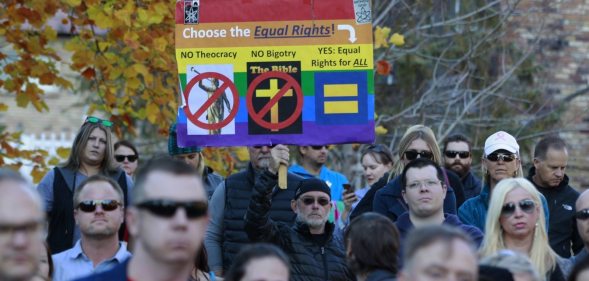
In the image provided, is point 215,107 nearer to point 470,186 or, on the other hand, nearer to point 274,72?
point 274,72

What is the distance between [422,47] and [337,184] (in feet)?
18.4

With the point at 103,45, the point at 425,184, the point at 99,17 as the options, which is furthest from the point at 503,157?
the point at 103,45

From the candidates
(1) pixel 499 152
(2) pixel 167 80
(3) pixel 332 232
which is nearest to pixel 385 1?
(2) pixel 167 80

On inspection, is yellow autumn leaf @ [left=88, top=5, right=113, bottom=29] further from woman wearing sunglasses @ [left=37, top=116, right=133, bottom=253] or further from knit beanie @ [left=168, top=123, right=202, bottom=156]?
woman wearing sunglasses @ [left=37, top=116, right=133, bottom=253]

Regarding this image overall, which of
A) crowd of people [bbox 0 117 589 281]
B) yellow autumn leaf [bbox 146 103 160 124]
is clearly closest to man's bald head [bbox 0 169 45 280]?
crowd of people [bbox 0 117 589 281]

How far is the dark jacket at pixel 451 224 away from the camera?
859 cm

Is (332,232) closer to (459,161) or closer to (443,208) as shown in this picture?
(443,208)

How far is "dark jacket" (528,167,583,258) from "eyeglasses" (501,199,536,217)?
1.48 metres

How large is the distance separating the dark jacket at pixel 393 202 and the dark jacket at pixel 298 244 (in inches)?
17.1

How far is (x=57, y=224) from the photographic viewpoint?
9.53m

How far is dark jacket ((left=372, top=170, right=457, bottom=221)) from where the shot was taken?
929 cm

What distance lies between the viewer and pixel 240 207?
32.2ft

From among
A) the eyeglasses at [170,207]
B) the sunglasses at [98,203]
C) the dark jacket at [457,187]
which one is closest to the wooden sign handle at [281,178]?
the sunglasses at [98,203]

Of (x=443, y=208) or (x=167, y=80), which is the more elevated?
(x=167, y=80)
